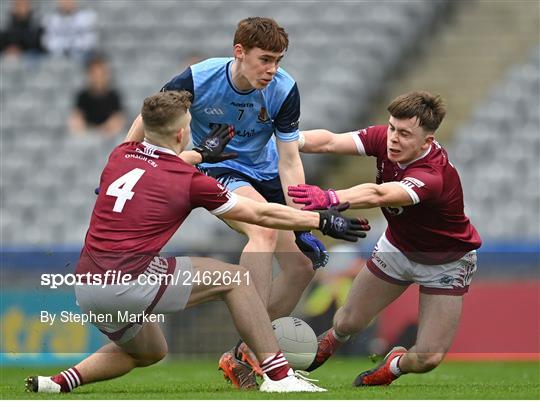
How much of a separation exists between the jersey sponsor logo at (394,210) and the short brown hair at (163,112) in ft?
5.64

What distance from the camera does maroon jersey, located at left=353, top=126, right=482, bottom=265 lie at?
8.73 metres

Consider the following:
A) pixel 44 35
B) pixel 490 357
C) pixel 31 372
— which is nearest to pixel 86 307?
pixel 31 372

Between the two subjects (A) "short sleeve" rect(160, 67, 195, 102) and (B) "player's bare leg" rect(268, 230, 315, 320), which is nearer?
(A) "short sleeve" rect(160, 67, 195, 102)

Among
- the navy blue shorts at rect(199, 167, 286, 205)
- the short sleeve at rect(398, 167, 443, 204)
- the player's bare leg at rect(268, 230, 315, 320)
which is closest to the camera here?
the short sleeve at rect(398, 167, 443, 204)

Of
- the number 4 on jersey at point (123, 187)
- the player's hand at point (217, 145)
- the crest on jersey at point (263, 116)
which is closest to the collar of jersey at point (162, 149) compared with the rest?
the number 4 on jersey at point (123, 187)

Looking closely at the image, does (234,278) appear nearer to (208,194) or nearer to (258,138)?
(208,194)

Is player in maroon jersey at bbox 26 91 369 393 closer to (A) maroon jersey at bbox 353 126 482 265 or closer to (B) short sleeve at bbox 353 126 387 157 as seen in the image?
(A) maroon jersey at bbox 353 126 482 265

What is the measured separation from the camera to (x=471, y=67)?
19.1 metres

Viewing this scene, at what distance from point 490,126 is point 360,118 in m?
1.80

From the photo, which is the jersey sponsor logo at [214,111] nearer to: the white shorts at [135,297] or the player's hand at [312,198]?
the player's hand at [312,198]

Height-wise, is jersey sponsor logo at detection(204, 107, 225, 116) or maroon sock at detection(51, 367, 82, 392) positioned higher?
jersey sponsor logo at detection(204, 107, 225, 116)

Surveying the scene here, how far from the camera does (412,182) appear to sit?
849cm

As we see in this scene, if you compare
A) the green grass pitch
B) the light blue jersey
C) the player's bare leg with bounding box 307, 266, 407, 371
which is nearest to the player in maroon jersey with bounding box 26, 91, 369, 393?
the green grass pitch

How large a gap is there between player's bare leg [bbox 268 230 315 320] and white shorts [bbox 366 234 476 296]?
0.52 metres
